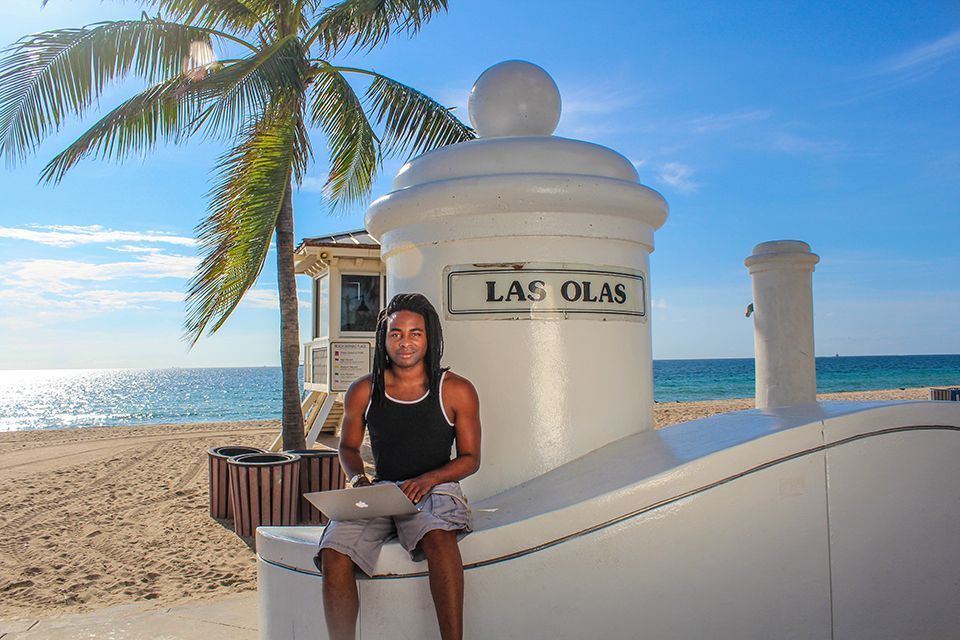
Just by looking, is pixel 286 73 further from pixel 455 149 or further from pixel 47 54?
pixel 455 149

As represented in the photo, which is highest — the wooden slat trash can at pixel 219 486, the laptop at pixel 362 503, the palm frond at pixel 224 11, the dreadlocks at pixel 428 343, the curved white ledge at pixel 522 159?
the palm frond at pixel 224 11

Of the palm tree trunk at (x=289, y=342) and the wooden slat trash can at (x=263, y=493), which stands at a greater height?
the palm tree trunk at (x=289, y=342)

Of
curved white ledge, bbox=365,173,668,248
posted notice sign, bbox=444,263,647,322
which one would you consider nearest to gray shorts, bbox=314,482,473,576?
posted notice sign, bbox=444,263,647,322

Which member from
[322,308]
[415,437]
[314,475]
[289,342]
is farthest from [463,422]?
[322,308]

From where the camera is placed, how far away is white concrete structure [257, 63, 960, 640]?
211 cm

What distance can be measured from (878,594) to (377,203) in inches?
92.4

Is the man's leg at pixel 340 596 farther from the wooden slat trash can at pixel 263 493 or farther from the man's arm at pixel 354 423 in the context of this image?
the wooden slat trash can at pixel 263 493

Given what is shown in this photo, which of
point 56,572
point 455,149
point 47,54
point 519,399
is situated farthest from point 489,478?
point 47,54

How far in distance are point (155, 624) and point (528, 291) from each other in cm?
289

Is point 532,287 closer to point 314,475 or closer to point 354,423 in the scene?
point 354,423

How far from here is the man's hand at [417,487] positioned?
7.42 ft

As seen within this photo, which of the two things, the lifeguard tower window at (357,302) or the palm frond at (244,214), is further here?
the lifeguard tower window at (357,302)

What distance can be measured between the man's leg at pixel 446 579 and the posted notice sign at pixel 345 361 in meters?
10.3

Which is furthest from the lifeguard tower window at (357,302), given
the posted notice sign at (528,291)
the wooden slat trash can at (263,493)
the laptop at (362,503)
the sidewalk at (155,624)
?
the laptop at (362,503)
